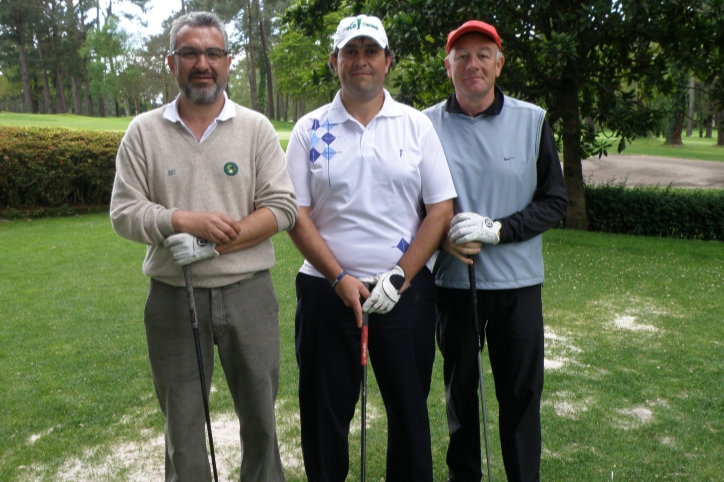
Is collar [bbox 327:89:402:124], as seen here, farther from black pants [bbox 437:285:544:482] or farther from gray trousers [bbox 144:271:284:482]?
black pants [bbox 437:285:544:482]

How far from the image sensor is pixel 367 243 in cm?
279

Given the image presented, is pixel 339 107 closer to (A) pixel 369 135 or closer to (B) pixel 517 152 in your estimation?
(A) pixel 369 135

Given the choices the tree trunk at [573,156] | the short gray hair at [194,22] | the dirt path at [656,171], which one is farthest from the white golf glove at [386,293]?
the dirt path at [656,171]

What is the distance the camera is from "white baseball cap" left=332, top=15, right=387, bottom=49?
2727mm

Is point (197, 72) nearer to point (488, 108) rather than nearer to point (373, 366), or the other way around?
point (488, 108)

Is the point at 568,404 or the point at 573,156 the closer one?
the point at 568,404

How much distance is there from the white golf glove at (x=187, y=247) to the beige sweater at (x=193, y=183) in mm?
57

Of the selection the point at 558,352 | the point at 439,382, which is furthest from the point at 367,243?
the point at 558,352

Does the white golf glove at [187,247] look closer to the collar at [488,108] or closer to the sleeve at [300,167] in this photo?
the sleeve at [300,167]

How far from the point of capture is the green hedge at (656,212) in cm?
1191

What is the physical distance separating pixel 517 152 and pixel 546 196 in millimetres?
253

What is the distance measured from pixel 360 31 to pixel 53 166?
520 inches

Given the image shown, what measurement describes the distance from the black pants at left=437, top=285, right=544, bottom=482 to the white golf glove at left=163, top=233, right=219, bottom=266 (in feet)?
3.75

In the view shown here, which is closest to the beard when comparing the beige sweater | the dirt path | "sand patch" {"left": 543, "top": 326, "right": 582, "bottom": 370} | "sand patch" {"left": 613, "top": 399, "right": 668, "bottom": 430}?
the beige sweater
